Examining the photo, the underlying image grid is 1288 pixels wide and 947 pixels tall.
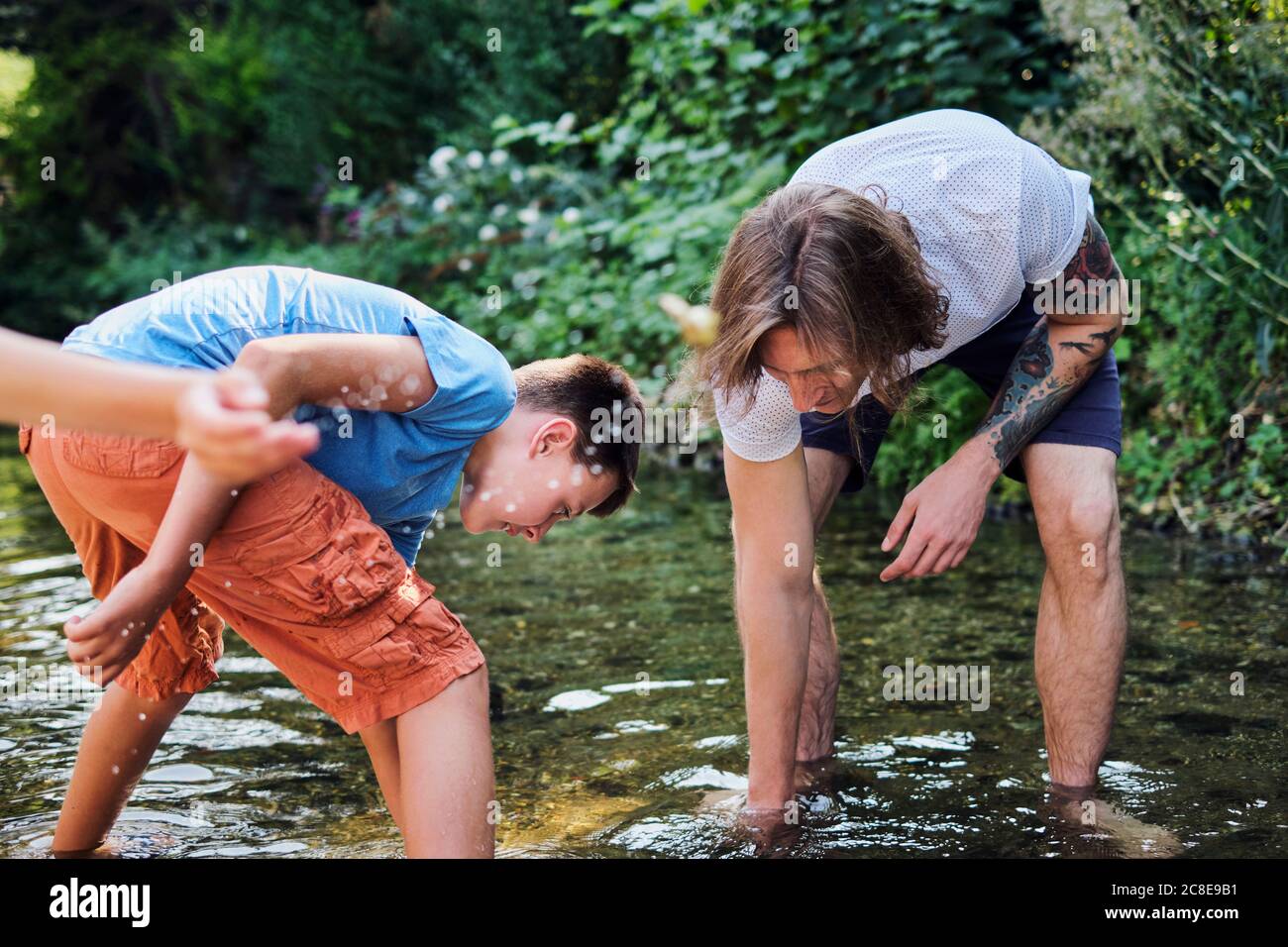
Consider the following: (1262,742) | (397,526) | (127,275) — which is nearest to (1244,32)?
(1262,742)

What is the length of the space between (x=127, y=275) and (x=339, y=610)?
40.0 feet

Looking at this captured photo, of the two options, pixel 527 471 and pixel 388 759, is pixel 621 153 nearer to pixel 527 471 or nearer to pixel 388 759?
pixel 527 471

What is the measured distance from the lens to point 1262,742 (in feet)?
9.69

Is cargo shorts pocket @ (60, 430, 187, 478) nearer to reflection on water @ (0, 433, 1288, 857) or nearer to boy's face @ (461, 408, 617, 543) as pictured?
boy's face @ (461, 408, 617, 543)

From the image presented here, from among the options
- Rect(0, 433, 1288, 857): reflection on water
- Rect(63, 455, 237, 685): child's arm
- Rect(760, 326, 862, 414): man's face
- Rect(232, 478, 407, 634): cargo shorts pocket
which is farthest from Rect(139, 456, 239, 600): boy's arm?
Rect(760, 326, 862, 414): man's face

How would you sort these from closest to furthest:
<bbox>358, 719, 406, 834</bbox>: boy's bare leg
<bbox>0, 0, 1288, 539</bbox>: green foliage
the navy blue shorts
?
<bbox>358, 719, 406, 834</bbox>: boy's bare leg → the navy blue shorts → <bbox>0, 0, 1288, 539</bbox>: green foliage

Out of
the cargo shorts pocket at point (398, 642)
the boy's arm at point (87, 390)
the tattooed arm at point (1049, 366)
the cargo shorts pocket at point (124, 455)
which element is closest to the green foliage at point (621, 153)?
the tattooed arm at point (1049, 366)

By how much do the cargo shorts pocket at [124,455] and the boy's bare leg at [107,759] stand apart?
63 centimetres

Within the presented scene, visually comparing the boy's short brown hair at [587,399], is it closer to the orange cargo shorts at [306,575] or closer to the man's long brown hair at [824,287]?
the man's long brown hair at [824,287]

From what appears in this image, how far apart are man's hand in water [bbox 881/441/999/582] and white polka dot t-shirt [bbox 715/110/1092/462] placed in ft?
0.77

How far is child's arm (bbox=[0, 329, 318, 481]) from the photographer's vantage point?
1172mm

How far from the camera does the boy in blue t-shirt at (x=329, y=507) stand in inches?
78.6

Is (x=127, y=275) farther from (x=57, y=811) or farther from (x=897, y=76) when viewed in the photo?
(x=57, y=811)

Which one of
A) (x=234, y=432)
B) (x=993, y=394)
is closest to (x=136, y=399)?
(x=234, y=432)
